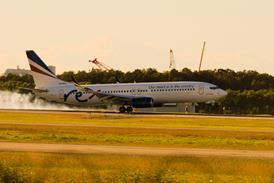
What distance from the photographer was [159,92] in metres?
96.2

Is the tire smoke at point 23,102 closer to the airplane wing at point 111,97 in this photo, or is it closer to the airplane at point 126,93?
the airplane at point 126,93

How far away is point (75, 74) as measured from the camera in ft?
527

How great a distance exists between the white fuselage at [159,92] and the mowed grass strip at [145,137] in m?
39.0

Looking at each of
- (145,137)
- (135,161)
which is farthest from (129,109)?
(135,161)

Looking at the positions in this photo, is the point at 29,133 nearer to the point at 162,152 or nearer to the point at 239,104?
the point at 162,152

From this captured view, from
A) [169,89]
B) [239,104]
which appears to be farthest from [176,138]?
[239,104]

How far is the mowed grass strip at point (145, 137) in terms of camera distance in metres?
43.8

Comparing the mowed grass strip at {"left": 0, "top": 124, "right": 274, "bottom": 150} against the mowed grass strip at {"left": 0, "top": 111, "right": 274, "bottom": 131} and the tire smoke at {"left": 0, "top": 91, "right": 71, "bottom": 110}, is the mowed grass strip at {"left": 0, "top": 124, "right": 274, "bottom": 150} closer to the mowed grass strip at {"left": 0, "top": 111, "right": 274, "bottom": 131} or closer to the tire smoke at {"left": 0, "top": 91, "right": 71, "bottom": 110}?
the mowed grass strip at {"left": 0, "top": 111, "right": 274, "bottom": 131}

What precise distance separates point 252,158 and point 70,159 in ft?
30.9

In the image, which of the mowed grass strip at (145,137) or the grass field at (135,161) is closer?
the grass field at (135,161)

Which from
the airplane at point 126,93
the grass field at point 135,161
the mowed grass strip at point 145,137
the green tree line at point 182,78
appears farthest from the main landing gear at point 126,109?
the grass field at point 135,161

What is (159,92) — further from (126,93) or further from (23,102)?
(23,102)

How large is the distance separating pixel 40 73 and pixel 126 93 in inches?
576

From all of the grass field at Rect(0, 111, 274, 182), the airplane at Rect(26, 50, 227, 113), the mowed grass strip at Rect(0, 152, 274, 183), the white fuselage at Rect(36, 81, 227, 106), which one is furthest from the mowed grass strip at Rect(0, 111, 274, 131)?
the mowed grass strip at Rect(0, 152, 274, 183)
